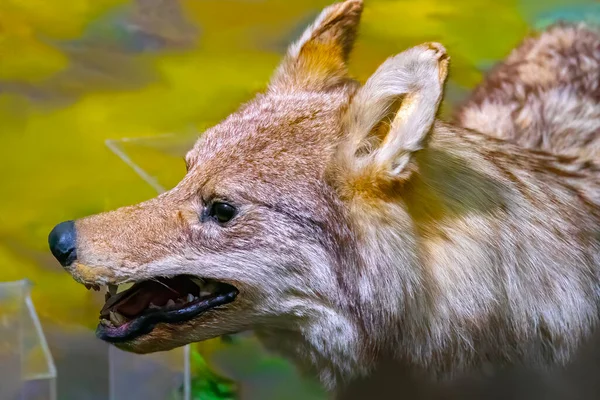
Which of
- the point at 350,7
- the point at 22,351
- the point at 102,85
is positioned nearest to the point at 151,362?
the point at 22,351

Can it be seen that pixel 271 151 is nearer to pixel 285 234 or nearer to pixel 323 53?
pixel 285 234

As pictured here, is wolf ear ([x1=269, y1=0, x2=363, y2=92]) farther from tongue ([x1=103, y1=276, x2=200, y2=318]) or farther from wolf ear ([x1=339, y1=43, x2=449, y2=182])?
tongue ([x1=103, y1=276, x2=200, y2=318])

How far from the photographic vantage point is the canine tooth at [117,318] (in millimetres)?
1500

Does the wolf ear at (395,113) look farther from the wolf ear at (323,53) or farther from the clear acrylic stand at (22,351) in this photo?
the clear acrylic stand at (22,351)

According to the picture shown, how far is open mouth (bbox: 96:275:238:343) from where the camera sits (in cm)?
144

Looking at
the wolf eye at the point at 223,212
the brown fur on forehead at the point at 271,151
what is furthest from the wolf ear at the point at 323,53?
the wolf eye at the point at 223,212

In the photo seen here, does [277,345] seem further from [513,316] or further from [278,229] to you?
[513,316]

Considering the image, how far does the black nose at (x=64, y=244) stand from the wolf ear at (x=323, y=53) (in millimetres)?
632

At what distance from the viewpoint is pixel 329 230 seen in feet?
4.51

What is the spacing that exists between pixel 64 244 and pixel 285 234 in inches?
18.5

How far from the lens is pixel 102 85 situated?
2527 millimetres

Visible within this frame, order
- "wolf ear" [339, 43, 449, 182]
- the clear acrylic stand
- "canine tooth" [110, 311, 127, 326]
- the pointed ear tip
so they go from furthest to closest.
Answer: the clear acrylic stand < the pointed ear tip < "canine tooth" [110, 311, 127, 326] < "wolf ear" [339, 43, 449, 182]

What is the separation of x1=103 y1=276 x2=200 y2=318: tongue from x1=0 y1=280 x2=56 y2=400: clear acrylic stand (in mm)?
1002

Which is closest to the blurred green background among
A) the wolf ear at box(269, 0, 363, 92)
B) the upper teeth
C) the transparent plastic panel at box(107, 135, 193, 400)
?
the transparent plastic panel at box(107, 135, 193, 400)
